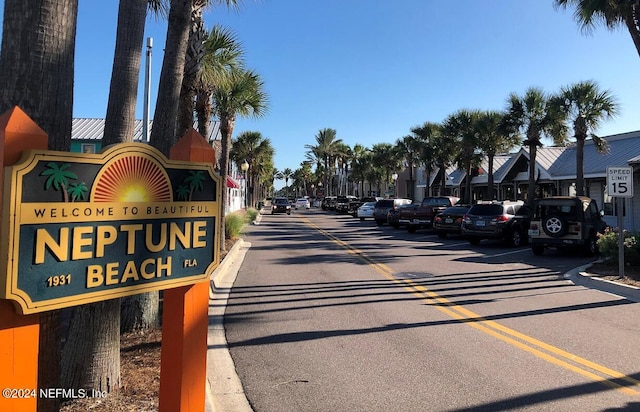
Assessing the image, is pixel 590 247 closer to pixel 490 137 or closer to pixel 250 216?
pixel 490 137

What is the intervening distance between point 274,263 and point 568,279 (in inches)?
300

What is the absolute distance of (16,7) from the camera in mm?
2812

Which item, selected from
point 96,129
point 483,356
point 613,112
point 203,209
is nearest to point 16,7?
point 203,209

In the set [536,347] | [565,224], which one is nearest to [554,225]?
[565,224]

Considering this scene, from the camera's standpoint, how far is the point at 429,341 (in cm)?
610

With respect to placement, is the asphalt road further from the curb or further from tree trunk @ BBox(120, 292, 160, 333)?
tree trunk @ BBox(120, 292, 160, 333)

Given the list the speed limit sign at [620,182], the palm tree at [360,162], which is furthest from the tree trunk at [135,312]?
the palm tree at [360,162]

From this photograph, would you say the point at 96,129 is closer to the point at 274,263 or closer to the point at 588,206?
the point at 274,263

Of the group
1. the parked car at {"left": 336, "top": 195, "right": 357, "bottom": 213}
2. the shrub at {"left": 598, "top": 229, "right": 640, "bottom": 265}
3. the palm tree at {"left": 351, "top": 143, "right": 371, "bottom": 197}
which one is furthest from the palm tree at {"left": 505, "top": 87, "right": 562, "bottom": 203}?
the palm tree at {"left": 351, "top": 143, "right": 371, "bottom": 197}

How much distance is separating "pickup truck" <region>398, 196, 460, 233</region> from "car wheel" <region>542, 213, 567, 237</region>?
914 cm

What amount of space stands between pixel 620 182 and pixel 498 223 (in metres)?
6.77

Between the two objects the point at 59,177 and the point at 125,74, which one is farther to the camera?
the point at 125,74

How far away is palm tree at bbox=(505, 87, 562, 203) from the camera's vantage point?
80.9 feet

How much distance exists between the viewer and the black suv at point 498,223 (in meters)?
17.2
